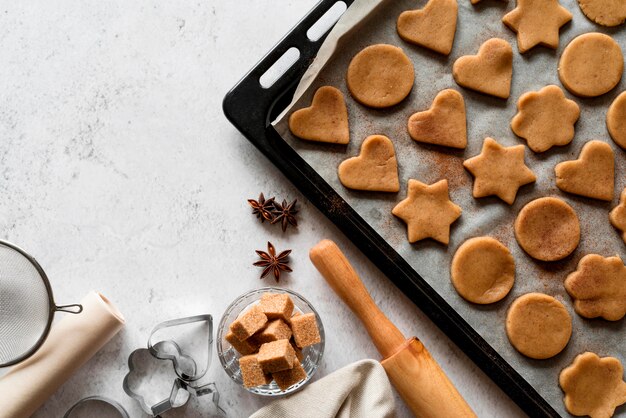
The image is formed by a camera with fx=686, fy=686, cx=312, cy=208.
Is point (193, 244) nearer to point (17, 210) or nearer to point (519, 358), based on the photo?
point (17, 210)

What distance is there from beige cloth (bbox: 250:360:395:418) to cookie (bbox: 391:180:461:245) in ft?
1.16

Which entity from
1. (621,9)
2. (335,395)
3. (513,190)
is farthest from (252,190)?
(621,9)

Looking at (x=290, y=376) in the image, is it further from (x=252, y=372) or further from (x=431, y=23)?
(x=431, y=23)

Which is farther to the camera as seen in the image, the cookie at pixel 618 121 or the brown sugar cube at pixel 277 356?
the cookie at pixel 618 121

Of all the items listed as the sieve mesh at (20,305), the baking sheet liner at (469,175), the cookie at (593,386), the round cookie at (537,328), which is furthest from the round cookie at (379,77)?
the sieve mesh at (20,305)

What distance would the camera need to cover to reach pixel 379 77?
5.72 feet

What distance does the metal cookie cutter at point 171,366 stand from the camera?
5.62ft

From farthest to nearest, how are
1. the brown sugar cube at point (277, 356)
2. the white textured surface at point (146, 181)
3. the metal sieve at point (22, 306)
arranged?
the white textured surface at point (146, 181)
the metal sieve at point (22, 306)
the brown sugar cube at point (277, 356)

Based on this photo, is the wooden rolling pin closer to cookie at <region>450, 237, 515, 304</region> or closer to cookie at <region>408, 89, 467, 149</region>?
cookie at <region>450, 237, 515, 304</region>

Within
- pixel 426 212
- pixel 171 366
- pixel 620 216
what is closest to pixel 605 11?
pixel 620 216

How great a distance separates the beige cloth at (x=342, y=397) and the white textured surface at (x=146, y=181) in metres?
0.08

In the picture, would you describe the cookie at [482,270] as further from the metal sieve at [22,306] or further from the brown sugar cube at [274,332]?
the metal sieve at [22,306]

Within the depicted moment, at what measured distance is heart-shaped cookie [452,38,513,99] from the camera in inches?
69.0

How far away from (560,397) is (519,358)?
14cm
